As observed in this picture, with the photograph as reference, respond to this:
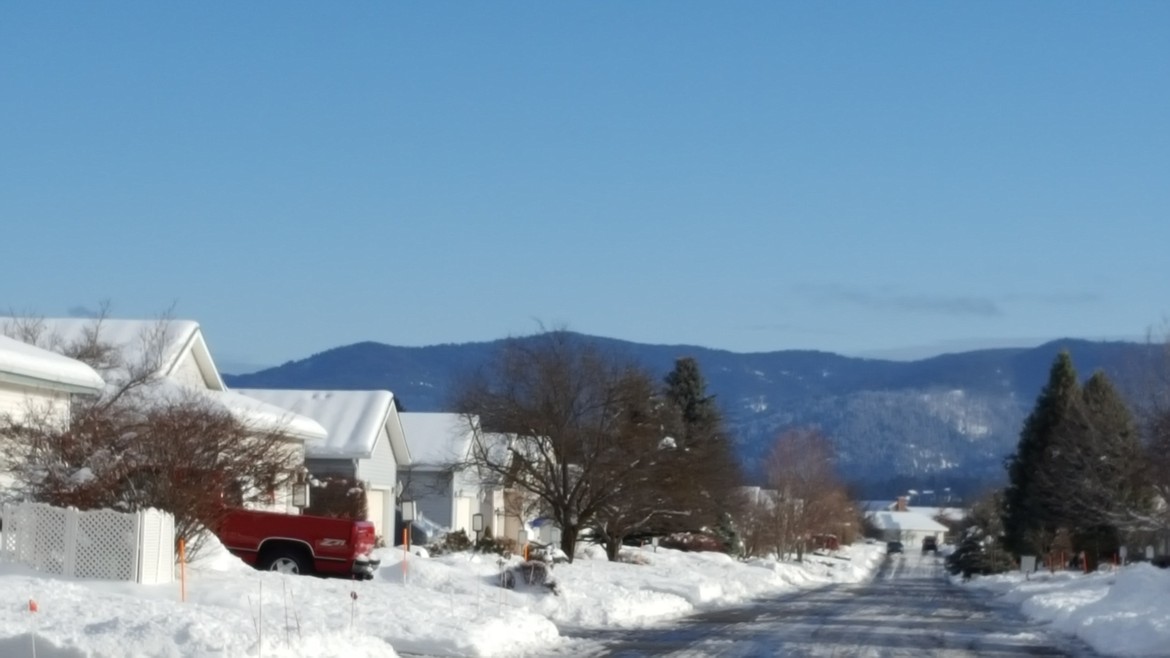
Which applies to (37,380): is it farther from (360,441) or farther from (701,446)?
(701,446)

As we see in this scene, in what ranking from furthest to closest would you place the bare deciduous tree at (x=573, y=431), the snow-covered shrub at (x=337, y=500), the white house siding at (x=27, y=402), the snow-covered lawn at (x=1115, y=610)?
the bare deciduous tree at (x=573, y=431)
the snow-covered shrub at (x=337, y=500)
the white house siding at (x=27, y=402)
the snow-covered lawn at (x=1115, y=610)

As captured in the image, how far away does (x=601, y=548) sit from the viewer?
5922cm

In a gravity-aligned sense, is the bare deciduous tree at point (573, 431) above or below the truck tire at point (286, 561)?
above

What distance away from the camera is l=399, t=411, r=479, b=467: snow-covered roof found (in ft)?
205

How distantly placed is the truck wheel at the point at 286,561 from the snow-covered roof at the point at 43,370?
477cm

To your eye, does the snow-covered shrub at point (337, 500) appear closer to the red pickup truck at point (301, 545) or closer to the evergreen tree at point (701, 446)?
the evergreen tree at point (701, 446)

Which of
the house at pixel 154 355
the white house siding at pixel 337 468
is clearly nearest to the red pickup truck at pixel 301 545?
the house at pixel 154 355

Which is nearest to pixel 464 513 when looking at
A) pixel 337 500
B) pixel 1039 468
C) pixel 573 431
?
pixel 573 431

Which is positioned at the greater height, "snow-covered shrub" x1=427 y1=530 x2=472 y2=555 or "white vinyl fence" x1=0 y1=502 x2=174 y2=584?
"white vinyl fence" x1=0 y1=502 x2=174 y2=584

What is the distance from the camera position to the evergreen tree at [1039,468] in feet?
234

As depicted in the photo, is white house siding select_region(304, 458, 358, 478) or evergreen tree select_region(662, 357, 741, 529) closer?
white house siding select_region(304, 458, 358, 478)

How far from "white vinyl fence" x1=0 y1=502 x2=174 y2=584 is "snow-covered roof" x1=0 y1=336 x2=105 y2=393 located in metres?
4.69

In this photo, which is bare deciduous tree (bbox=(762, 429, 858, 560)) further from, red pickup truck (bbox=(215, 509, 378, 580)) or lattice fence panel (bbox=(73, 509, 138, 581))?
lattice fence panel (bbox=(73, 509, 138, 581))

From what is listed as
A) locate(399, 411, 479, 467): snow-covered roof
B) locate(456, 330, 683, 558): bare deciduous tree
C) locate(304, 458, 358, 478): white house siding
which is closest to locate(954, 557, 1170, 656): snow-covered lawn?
locate(456, 330, 683, 558): bare deciduous tree
